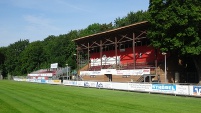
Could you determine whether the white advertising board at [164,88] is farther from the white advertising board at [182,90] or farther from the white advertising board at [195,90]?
the white advertising board at [195,90]

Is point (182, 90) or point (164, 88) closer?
point (182, 90)

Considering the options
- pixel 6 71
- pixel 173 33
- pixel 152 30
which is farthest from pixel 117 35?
pixel 6 71

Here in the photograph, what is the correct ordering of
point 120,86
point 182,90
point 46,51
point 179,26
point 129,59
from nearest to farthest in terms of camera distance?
point 182,90, point 120,86, point 179,26, point 129,59, point 46,51

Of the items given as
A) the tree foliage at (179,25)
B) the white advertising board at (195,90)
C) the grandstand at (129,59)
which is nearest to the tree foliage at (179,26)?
the tree foliage at (179,25)

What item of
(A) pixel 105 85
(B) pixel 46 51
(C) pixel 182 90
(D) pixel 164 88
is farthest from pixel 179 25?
(B) pixel 46 51

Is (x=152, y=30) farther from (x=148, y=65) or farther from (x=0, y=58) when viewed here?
(x=0, y=58)

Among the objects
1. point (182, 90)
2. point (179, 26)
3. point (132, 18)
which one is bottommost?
point (182, 90)

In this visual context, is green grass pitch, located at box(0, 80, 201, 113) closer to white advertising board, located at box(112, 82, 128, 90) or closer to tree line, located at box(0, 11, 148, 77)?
white advertising board, located at box(112, 82, 128, 90)

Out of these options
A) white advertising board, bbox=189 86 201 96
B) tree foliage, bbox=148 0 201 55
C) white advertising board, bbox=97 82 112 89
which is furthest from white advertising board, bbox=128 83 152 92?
tree foliage, bbox=148 0 201 55

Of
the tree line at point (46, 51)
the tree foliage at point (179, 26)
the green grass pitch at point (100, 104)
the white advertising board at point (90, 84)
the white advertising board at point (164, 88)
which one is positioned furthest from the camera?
the tree line at point (46, 51)

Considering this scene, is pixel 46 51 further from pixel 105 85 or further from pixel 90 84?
pixel 105 85

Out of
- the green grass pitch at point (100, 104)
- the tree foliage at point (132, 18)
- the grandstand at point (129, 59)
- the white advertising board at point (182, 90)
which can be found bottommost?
the green grass pitch at point (100, 104)

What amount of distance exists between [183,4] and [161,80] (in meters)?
14.3

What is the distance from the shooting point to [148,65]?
2328 inches
